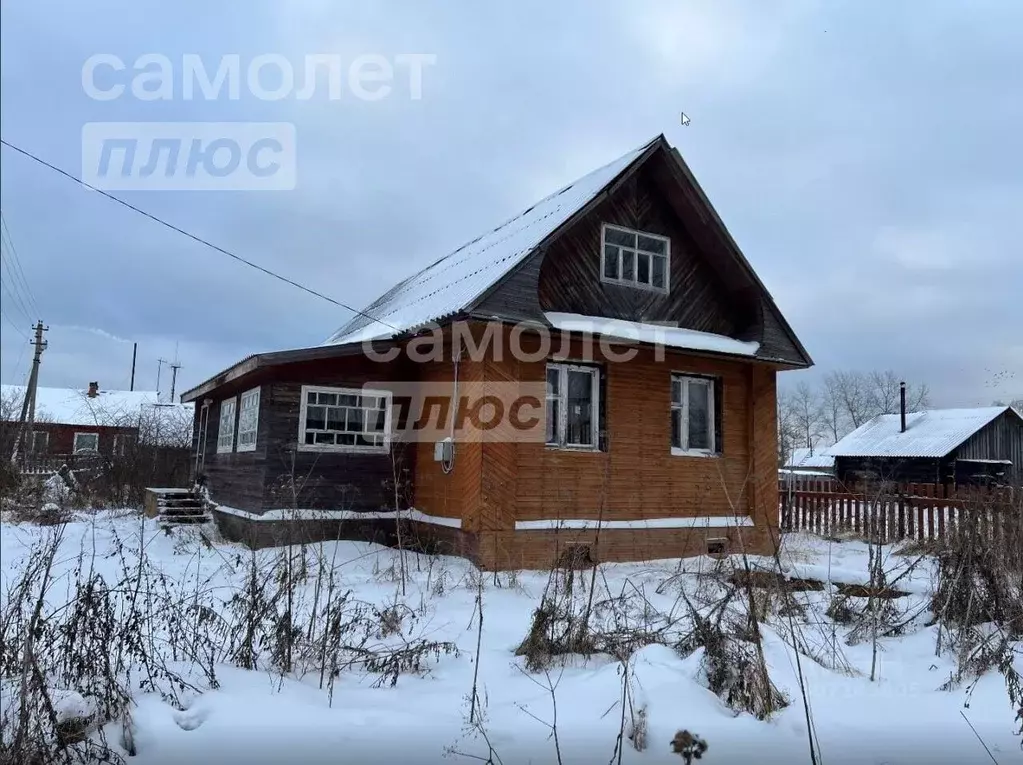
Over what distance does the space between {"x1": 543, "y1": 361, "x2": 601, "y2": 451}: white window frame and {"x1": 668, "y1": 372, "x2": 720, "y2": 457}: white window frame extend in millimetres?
1316

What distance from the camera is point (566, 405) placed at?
10711 mm

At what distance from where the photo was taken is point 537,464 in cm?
1027

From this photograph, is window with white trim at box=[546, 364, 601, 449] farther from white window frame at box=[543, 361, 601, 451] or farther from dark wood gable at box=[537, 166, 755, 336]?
dark wood gable at box=[537, 166, 755, 336]

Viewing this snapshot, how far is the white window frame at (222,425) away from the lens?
13.6m

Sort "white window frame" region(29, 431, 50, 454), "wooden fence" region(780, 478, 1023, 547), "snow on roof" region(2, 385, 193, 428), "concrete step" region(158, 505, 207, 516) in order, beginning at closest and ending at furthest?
"wooden fence" region(780, 478, 1023, 547) < "concrete step" region(158, 505, 207, 516) < "white window frame" region(29, 431, 50, 454) < "snow on roof" region(2, 385, 193, 428)

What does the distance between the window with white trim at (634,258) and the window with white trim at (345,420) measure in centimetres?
406

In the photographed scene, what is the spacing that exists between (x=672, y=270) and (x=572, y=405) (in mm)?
2961

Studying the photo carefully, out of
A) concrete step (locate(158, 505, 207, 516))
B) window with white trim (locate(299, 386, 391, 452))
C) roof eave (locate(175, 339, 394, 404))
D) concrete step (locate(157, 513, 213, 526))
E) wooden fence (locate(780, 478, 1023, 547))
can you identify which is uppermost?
roof eave (locate(175, 339, 394, 404))

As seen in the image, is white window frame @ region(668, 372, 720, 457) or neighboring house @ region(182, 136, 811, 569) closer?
neighboring house @ region(182, 136, 811, 569)

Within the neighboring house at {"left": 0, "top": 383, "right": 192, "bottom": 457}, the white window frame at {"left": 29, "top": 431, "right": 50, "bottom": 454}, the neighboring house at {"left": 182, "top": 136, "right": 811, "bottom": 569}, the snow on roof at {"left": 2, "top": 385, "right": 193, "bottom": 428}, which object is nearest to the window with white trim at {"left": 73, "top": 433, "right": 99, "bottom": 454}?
the neighboring house at {"left": 0, "top": 383, "right": 192, "bottom": 457}

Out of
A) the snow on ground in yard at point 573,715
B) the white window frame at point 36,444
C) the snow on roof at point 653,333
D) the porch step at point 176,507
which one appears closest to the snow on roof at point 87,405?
the white window frame at point 36,444

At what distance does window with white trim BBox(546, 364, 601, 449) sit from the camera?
10586 mm

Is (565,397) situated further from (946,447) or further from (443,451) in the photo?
(946,447)

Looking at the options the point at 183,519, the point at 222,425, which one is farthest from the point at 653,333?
the point at 183,519
